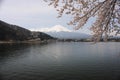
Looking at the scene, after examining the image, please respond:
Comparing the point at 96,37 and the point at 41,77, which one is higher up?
the point at 96,37

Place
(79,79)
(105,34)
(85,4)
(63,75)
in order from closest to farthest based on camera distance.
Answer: (85,4) → (105,34) → (79,79) → (63,75)

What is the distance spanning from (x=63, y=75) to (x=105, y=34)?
136 feet

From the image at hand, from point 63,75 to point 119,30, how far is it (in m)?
42.5

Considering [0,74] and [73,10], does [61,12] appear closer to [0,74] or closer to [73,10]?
[73,10]

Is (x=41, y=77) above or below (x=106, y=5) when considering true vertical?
below

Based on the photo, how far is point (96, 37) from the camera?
17.0 m

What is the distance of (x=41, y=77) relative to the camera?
55.3 meters

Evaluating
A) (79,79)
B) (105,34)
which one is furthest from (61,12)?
(79,79)

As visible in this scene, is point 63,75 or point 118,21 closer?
point 118,21

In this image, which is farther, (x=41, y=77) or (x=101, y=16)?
(x=41, y=77)

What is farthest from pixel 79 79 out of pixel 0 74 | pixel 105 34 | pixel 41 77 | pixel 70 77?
pixel 105 34

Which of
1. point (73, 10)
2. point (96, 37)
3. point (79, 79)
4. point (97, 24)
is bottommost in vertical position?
point (79, 79)

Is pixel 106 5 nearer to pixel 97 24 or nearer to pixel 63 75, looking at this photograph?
pixel 97 24

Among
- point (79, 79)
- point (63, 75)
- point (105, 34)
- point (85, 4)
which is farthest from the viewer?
point (63, 75)
